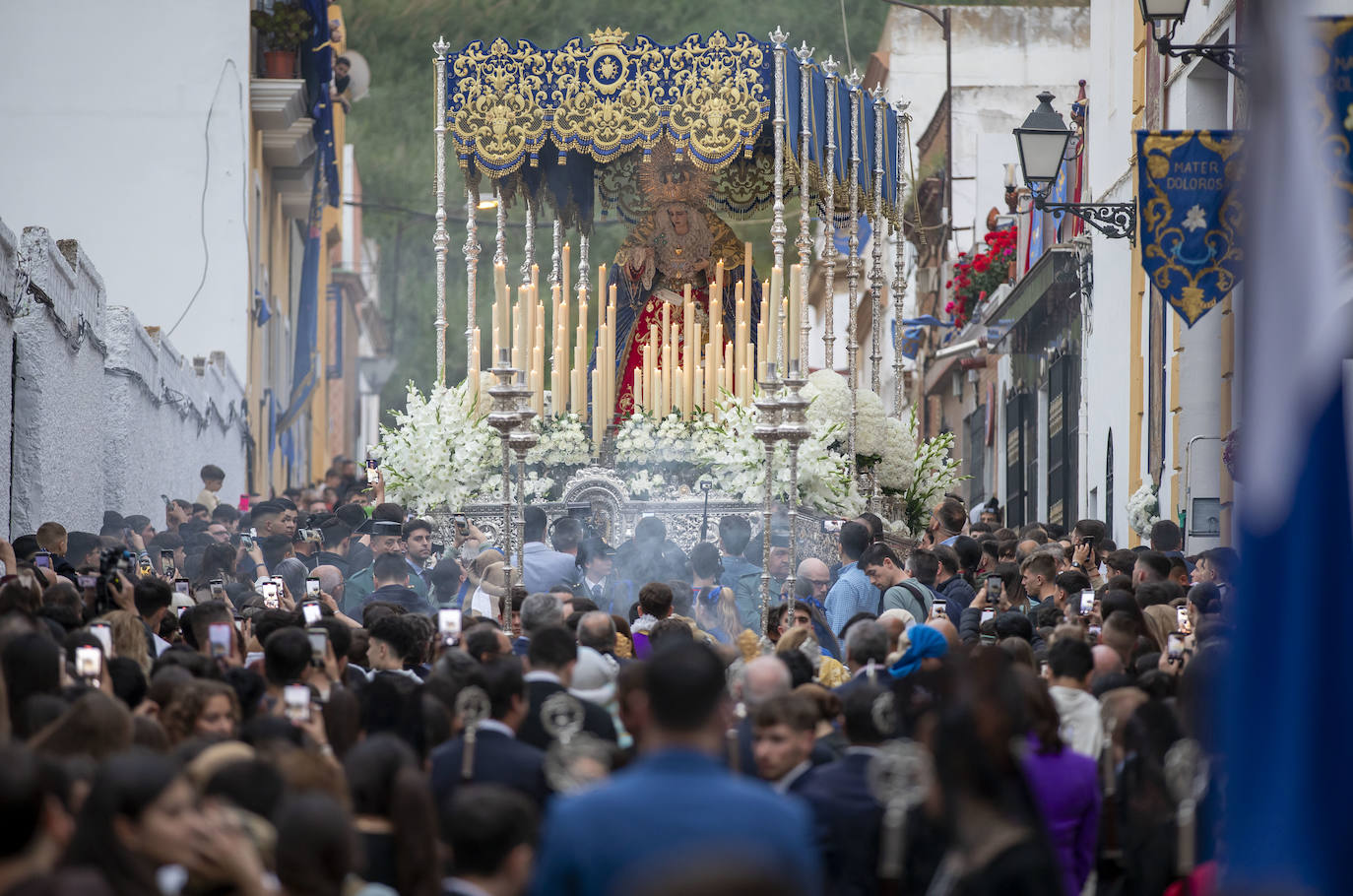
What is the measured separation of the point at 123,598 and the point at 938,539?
8.11 meters

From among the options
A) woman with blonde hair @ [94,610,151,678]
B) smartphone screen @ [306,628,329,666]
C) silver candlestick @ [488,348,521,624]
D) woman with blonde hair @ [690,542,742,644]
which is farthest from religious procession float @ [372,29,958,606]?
smartphone screen @ [306,628,329,666]

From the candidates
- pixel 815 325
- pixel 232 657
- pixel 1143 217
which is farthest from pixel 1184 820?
pixel 815 325

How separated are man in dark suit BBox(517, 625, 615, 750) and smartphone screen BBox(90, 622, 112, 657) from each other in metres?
1.60

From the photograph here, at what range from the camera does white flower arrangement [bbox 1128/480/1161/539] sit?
16953 millimetres

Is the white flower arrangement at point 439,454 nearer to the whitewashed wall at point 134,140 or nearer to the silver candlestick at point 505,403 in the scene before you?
the silver candlestick at point 505,403

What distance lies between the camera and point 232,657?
7836mm

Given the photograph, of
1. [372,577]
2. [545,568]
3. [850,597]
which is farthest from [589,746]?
[372,577]

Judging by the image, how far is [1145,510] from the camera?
55.8 feet

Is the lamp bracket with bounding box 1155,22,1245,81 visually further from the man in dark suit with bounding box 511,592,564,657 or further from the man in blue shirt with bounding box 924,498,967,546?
the man in dark suit with bounding box 511,592,564,657

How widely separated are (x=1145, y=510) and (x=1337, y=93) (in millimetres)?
9297

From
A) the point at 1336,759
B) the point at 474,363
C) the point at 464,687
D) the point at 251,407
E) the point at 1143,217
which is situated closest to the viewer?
the point at 1336,759

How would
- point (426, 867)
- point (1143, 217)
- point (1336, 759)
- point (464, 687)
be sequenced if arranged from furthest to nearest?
point (1143, 217) → point (464, 687) → point (426, 867) → point (1336, 759)

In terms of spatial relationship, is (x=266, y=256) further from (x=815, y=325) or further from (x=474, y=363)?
(x=815, y=325)

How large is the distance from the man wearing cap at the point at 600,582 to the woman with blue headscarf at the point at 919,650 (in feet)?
15.8
